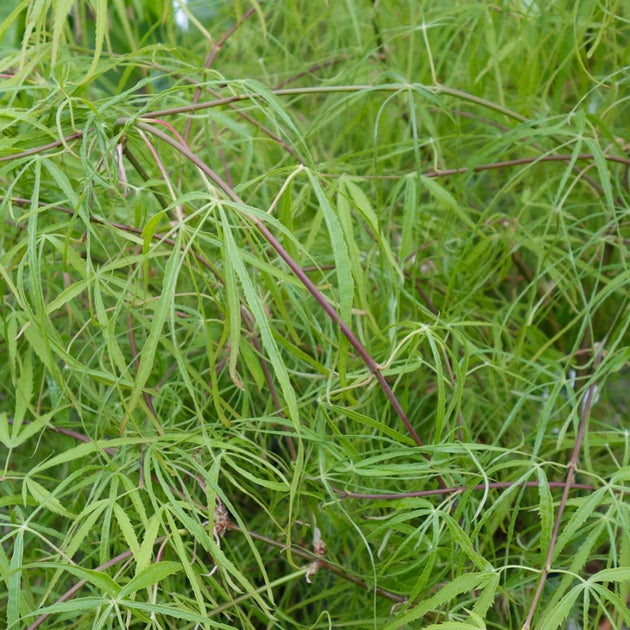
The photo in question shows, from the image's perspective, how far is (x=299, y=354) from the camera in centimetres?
59

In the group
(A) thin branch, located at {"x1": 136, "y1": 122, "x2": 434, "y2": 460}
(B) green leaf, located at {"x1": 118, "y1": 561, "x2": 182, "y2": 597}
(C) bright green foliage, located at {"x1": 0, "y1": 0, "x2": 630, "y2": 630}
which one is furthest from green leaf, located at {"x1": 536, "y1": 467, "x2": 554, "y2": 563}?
(B) green leaf, located at {"x1": 118, "y1": 561, "x2": 182, "y2": 597}

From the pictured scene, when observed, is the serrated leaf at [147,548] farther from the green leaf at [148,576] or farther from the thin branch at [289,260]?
the thin branch at [289,260]

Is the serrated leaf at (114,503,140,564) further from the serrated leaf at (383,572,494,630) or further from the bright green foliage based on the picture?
the serrated leaf at (383,572,494,630)

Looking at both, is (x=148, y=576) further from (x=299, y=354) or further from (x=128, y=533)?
(x=299, y=354)

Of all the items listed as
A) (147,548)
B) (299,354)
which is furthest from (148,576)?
(299,354)

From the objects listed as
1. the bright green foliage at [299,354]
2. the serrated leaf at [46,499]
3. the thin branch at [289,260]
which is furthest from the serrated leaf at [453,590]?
the serrated leaf at [46,499]

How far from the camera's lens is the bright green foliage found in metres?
0.60

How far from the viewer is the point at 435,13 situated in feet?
3.25

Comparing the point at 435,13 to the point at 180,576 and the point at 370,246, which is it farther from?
the point at 180,576

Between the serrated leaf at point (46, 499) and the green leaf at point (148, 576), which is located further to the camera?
the serrated leaf at point (46, 499)

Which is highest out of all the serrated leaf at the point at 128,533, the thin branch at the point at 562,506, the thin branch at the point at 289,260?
the thin branch at the point at 289,260

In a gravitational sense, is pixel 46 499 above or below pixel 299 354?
below

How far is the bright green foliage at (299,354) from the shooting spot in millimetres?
598

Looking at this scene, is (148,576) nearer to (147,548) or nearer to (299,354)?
(147,548)
